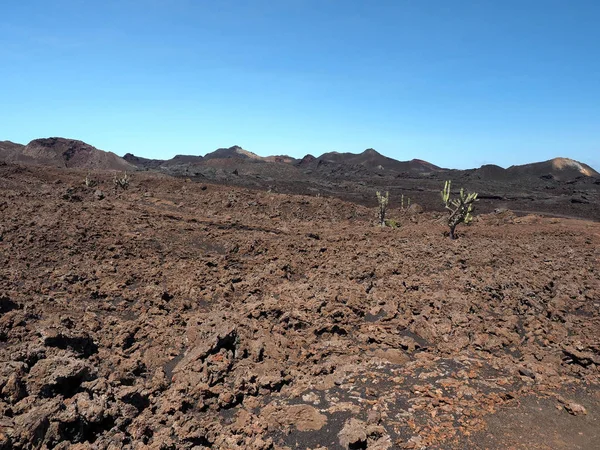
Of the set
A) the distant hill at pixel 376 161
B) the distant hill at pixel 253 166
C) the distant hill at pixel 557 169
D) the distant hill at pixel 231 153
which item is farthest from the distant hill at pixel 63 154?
the distant hill at pixel 557 169

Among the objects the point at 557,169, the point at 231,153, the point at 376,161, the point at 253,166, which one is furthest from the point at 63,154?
the point at 557,169

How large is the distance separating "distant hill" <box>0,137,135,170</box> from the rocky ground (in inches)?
1954

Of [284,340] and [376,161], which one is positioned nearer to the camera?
[284,340]

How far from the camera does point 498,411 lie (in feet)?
16.4

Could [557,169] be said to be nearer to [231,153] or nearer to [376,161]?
[376,161]

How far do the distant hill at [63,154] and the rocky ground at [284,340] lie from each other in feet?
163

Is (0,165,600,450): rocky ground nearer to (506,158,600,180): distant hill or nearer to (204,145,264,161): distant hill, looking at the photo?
(506,158,600,180): distant hill

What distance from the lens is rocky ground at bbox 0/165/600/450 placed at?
187 inches

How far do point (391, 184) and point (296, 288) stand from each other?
43.7 m

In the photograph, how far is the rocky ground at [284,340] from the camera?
4742 mm

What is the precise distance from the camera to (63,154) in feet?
198

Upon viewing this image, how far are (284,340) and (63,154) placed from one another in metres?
64.6

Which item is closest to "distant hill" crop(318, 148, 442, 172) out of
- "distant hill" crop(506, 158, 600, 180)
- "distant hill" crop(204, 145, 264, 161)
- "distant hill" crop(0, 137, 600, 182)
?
"distant hill" crop(0, 137, 600, 182)

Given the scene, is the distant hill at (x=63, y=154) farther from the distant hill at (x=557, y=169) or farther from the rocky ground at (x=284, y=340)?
the distant hill at (x=557, y=169)
